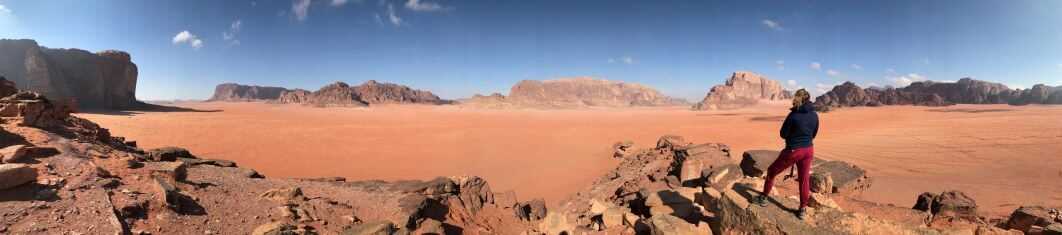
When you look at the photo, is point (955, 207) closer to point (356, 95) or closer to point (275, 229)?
point (275, 229)

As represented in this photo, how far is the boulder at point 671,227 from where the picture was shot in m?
3.89

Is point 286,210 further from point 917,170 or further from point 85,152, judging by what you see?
point 917,170

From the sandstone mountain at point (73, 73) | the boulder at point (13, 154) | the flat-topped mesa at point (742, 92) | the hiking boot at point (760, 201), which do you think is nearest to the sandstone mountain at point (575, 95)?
the flat-topped mesa at point (742, 92)

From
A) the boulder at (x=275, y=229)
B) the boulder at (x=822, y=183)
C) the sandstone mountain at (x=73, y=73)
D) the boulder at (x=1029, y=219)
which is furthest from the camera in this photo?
the sandstone mountain at (x=73, y=73)

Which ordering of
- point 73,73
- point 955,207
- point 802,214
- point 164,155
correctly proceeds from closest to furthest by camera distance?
point 802,214
point 955,207
point 164,155
point 73,73

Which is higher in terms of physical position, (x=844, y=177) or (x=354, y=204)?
(x=844, y=177)

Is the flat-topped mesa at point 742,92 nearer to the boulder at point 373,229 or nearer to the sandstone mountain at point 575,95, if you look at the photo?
the sandstone mountain at point 575,95

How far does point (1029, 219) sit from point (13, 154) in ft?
36.5

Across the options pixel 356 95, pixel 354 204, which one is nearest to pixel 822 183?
pixel 354 204

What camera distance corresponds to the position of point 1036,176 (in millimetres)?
7777

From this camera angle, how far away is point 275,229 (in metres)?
4.08

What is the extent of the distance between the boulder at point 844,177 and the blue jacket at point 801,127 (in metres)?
3.19

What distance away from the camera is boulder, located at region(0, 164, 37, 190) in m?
3.46

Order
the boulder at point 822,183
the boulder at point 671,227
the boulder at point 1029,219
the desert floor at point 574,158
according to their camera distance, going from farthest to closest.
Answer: the desert floor at point 574,158, the boulder at point 822,183, the boulder at point 1029,219, the boulder at point 671,227
